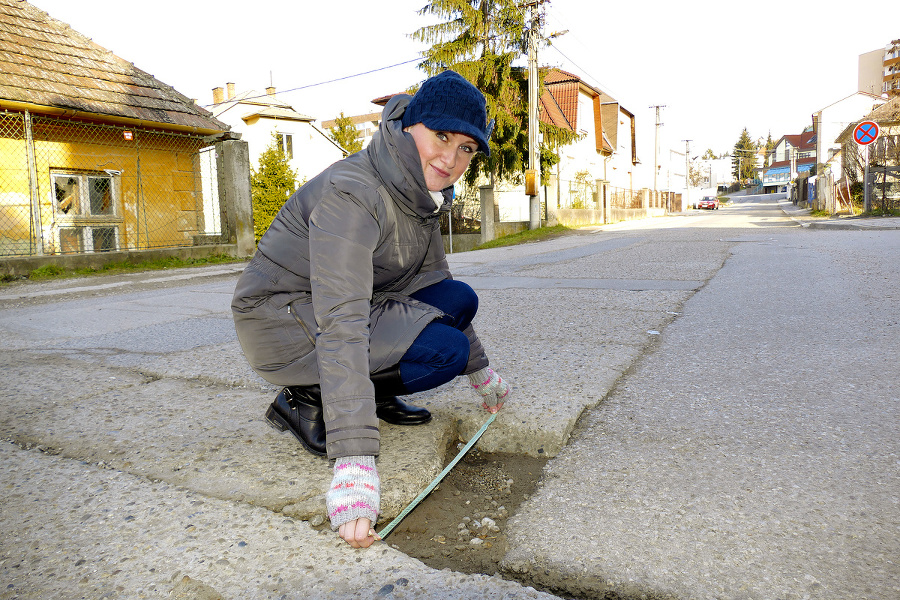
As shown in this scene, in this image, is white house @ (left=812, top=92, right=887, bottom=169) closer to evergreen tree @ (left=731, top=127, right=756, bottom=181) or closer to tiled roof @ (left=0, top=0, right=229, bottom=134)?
tiled roof @ (left=0, top=0, right=229, bottom=134)

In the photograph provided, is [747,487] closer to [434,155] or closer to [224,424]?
[434,155]

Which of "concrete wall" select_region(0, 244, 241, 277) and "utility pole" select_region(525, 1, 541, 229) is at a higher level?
"utility pole" select_region(525, 1, 541, 229)

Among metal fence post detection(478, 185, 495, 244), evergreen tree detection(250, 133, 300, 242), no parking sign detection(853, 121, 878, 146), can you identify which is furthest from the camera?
evergreen tree detection(250, 133, 300, 242)

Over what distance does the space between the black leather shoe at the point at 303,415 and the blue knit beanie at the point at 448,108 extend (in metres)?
0.93

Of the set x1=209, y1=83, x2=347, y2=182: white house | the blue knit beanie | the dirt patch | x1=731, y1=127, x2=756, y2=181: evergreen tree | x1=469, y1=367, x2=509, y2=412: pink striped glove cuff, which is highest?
x1=731, y1=127, x2=756, y2=181: evergreen tree

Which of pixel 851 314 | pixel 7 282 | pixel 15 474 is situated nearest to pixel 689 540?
pixel 15 474

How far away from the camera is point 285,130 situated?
31453 millimetres

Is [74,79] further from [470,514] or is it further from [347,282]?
[470,514]

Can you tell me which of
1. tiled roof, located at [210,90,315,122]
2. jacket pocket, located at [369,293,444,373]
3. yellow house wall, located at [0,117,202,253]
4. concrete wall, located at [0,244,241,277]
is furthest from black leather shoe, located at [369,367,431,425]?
tiled roof, located at [210,90,315,122]

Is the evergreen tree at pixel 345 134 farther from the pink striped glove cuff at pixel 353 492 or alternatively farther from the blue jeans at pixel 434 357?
the pink striped glove cuff at pixel 353 492

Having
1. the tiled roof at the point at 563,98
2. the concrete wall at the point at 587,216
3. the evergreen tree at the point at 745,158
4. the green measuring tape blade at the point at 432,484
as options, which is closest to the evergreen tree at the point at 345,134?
the tiled roof at the point at 563,98

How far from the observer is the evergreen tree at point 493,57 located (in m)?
18.2

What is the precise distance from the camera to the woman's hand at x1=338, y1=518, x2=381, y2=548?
147 cm

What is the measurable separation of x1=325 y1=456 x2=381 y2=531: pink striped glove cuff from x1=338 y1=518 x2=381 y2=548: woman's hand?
12 millimetres
